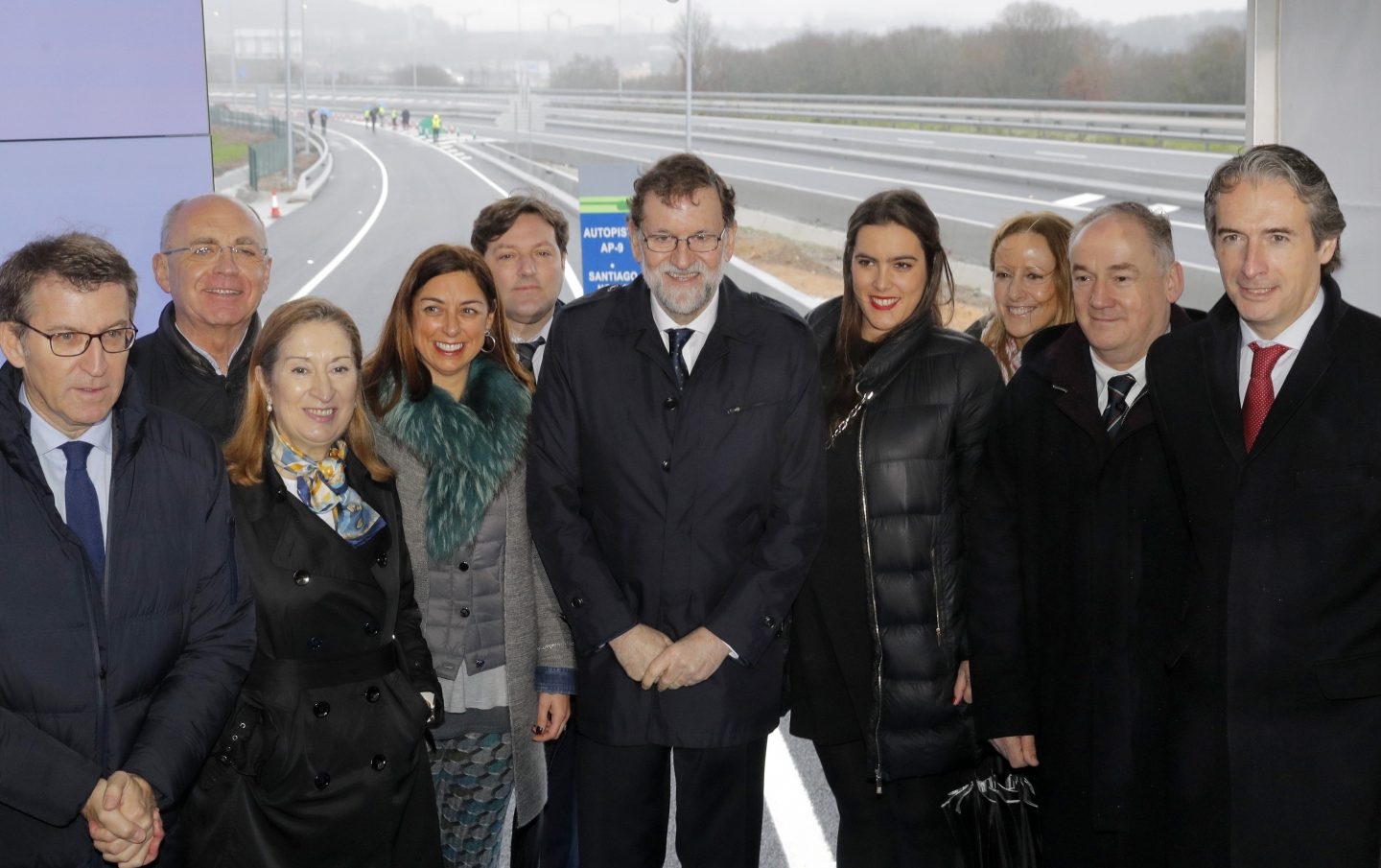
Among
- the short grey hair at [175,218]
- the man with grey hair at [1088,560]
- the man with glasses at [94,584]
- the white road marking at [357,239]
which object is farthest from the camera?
the white road marking at [357,239]

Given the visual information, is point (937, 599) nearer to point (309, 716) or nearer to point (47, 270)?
point (309, 716)

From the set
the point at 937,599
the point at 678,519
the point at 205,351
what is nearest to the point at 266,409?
the point at 205,351

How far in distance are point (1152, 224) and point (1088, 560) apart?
31.6 inches

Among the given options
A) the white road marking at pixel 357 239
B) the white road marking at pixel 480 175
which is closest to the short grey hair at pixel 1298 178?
the white road marking at pixel 480 175

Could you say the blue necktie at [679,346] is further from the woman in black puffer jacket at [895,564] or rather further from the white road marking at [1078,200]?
the white road marking at [1078,200]

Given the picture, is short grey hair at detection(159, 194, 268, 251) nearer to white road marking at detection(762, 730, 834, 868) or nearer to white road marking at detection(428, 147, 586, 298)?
white road marking at detection(762, 730, 834, 868)

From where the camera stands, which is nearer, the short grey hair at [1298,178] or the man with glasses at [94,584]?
the man with glasses at [94,584]

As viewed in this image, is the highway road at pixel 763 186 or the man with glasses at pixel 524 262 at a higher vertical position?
the highway road at pixel 763 186

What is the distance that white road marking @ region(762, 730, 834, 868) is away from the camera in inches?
139

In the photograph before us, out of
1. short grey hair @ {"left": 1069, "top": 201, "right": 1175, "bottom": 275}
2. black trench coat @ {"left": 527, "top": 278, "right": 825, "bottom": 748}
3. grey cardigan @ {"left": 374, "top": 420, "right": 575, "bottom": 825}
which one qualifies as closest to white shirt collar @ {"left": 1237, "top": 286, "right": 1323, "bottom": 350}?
short grey hair @ {"left": 1069, "top": 201, "right": 1175, "bottom": 275}

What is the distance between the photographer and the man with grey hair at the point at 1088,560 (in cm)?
245

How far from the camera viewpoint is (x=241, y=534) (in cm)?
237

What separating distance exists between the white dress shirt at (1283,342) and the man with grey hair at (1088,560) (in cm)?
20

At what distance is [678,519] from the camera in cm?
259
